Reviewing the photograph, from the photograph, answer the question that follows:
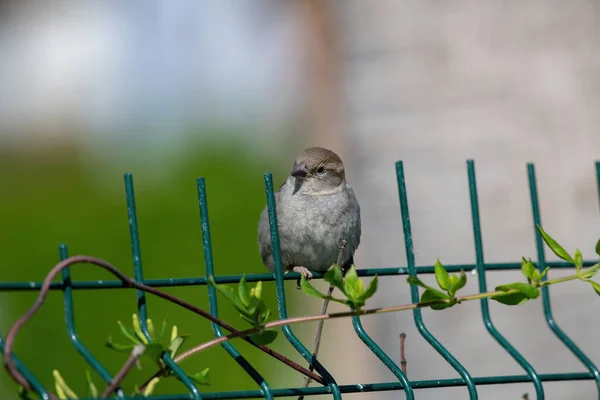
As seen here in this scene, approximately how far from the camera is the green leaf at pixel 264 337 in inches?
94.3

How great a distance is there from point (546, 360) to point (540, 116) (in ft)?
5.05

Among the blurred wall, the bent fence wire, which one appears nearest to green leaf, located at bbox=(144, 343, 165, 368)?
the bent fence wire

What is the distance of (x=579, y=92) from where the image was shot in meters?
5.85

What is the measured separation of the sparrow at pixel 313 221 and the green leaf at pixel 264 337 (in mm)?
1493

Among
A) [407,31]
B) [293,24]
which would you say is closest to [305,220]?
[407,31]

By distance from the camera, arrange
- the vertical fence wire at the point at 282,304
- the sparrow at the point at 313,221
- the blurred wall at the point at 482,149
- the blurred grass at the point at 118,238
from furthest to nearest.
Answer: the blurred grass at the point at 118,238, the blurred wall at the point at 482,149, the sparrow at the point at 313,221, the vertical fence wire at the point at 282,304

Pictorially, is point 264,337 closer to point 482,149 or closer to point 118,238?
point 482,149

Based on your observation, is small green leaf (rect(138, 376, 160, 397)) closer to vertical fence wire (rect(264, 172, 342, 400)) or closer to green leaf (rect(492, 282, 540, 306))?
vertical fence wire (rect(264, 172, 342, 400))

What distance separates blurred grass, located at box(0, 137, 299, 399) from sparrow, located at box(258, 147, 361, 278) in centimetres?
159

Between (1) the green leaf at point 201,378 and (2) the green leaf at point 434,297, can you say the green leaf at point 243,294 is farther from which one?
(2) the green leaf at point 434,297

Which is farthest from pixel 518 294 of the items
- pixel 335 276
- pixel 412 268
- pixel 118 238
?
pixel 118 238

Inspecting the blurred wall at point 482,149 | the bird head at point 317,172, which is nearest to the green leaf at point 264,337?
the bird head at point 317,172

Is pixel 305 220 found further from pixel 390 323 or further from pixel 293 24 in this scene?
pixel 293 24

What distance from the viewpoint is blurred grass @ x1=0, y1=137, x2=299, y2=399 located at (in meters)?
6.20
